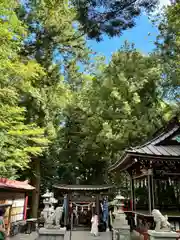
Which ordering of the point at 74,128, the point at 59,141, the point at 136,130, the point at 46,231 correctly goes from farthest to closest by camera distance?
the point at 74,128, the point at 59,141, the point at 136,130, the point at 46,231

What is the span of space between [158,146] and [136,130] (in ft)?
27.1

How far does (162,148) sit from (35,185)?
43.7ft

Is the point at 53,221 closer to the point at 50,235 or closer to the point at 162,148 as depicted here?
the point at 50,235

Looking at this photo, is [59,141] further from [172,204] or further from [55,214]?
[55,214]

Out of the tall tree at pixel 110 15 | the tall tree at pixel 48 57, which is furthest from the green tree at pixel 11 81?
the tall tree at pixel 110 15

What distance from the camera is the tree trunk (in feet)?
65.3

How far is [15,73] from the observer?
1197cm

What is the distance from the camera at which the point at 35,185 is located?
20.7 meters

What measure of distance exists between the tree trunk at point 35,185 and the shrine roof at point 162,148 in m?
11.3

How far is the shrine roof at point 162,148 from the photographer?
945 centimetres

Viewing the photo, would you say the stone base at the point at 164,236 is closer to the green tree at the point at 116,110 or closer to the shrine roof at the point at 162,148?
the shrine roof at the point at 162,148

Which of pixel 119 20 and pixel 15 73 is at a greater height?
pixel 15 73

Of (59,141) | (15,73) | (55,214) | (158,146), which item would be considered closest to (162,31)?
(158,146)

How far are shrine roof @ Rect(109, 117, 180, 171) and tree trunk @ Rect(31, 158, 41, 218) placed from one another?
11.3m
